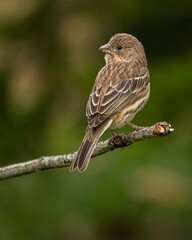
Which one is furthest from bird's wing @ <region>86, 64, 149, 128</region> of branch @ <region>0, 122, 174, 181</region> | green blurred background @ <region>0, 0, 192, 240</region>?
green blurred background @ <region>0, 0, 192, 240</region>

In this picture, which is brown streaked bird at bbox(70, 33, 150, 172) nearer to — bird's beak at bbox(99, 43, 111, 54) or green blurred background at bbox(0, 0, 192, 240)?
bird's beak at bbox(99, 43, 111, 54)

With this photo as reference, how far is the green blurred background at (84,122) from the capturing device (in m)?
9.01

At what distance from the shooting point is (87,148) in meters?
6.81

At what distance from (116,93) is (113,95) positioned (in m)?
→ 0.07

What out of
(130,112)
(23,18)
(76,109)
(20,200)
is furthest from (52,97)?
(130,112)

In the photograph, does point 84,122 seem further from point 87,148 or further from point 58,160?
point 58,160

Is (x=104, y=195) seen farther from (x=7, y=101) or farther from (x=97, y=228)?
(x=7, y=101)

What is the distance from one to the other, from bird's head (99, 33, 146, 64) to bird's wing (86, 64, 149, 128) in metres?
0.43

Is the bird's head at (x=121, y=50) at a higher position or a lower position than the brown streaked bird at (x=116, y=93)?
higher

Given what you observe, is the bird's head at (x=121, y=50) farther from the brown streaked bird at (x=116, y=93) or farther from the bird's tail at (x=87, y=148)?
the bird's tail at (x=87, y=148)

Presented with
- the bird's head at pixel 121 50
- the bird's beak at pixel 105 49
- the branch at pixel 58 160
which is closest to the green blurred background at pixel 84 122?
the bird's head at pixel 121 50

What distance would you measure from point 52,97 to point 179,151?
7.56 ft

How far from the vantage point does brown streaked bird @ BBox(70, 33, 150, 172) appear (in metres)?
7.17

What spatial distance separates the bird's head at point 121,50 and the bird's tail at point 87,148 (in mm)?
1278
